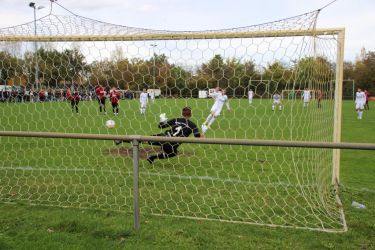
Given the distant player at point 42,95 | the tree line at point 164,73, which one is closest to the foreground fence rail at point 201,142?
the tree line at point 164,73

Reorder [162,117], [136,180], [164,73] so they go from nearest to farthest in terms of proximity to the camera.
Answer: [136,180], [164,73], [162,117]

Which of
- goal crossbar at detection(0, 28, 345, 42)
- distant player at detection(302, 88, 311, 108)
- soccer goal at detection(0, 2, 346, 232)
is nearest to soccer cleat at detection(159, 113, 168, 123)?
soccer goal at detection(0, 2, 346, 232)

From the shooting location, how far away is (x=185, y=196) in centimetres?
524

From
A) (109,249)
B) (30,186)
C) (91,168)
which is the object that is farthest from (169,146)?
(109,249)

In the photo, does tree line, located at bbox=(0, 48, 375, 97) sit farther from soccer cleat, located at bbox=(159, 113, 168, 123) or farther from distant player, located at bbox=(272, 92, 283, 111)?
soccer cleat, located at bbox=(159, 113, 168, 123)

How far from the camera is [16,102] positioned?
6.36m

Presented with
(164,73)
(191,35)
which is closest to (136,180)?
(164,73)

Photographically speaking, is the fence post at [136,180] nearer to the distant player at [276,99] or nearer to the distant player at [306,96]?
the distant player at [276,99]

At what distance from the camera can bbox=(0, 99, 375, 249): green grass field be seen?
3852 mm

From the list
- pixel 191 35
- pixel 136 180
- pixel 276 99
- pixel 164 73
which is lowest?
pixel 136 180

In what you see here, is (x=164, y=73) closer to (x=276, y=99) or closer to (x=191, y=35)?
(x=191, y=35)

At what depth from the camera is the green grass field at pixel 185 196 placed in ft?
12.6

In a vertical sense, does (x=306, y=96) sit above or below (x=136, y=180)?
above

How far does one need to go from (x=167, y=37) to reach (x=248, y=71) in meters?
1.11
